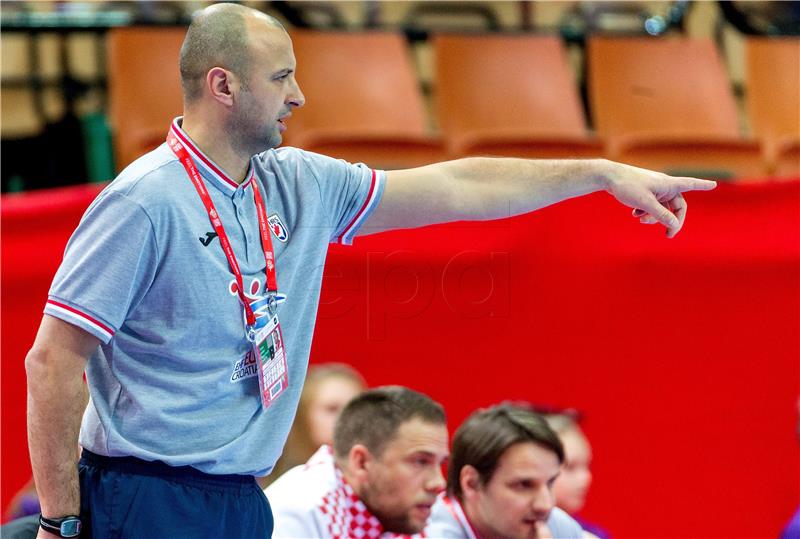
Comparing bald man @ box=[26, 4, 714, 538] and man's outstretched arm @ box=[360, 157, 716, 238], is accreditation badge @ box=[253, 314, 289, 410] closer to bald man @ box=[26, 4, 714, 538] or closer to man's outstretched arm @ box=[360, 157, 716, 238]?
bald man @ box=[26, 4, 714, 538]

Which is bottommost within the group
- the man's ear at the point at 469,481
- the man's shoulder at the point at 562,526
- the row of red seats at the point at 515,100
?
the man's shoulder at the point at 562,526

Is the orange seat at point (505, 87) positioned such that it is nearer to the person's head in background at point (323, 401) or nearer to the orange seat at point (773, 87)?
the orange seat at point (773, 87)

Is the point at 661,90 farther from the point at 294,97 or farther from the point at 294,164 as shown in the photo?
the point at 294,97

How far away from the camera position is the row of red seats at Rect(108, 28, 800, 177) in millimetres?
5645

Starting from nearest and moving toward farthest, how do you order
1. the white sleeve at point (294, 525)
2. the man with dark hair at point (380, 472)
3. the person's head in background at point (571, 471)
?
1. the white sleeve at point (294, 525)
2. the man with dark hair at point (380, 472)
3. the person's head in background at point (571, 471)

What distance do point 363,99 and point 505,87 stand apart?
832 millimetres

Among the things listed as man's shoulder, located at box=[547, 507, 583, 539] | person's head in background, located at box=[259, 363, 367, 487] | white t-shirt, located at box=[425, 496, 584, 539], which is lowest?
man's shoulder, located at box=[547, 507, 583, 539]

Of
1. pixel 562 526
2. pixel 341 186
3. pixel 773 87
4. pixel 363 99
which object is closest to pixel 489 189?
pixel 341 186

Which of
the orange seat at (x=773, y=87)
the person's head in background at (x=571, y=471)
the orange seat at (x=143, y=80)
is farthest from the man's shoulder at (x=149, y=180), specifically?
the orange seat at (x=773, y=87)

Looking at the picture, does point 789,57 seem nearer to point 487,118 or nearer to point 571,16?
point 571,16

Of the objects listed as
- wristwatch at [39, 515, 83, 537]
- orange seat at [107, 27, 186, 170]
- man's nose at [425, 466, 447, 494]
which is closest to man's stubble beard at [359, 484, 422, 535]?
man's nose at [425, 466, 447, 494]

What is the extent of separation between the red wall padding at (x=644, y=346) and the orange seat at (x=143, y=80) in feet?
5.24

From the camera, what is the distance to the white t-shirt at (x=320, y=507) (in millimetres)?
3131

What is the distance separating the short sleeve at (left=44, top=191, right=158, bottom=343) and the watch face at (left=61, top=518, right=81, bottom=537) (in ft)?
1.14
